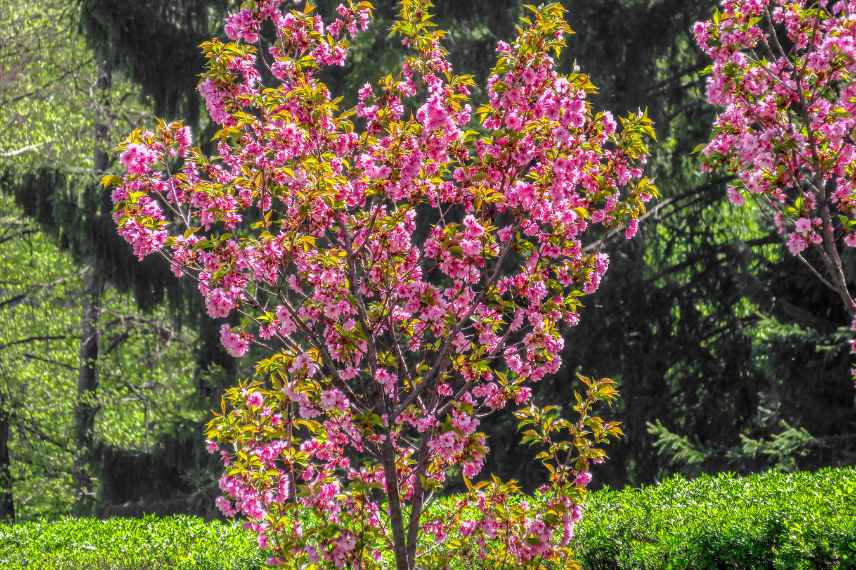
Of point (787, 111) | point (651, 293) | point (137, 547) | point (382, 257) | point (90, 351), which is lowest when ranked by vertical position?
point (137, 547)

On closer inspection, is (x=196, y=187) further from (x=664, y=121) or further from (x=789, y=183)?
(x=664, y=121)

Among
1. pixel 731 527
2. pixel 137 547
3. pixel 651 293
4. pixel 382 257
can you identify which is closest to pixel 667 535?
pixel 731 527

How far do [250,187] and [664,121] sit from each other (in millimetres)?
7595

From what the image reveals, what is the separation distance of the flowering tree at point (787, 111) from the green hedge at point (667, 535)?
3.32 feet

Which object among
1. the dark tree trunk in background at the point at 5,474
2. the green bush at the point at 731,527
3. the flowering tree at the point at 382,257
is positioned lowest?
the dark tree trunk in background at the point at 5,474

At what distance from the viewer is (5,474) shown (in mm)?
16266

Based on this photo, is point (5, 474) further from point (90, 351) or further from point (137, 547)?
point (137, 547)

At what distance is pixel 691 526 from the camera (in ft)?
17.1

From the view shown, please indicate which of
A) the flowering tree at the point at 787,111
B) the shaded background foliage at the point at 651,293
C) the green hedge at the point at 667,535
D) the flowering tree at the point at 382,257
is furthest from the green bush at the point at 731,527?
the shaded background foliage at the point at 651,293

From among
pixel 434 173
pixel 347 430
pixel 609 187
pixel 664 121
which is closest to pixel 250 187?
pixel 434 173

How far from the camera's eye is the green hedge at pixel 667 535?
192 inches

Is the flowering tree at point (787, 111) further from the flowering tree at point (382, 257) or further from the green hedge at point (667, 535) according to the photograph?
the green hedge at point (667, 535)

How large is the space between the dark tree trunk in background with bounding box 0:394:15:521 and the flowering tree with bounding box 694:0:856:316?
507 inches

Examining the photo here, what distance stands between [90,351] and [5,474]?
208cm
